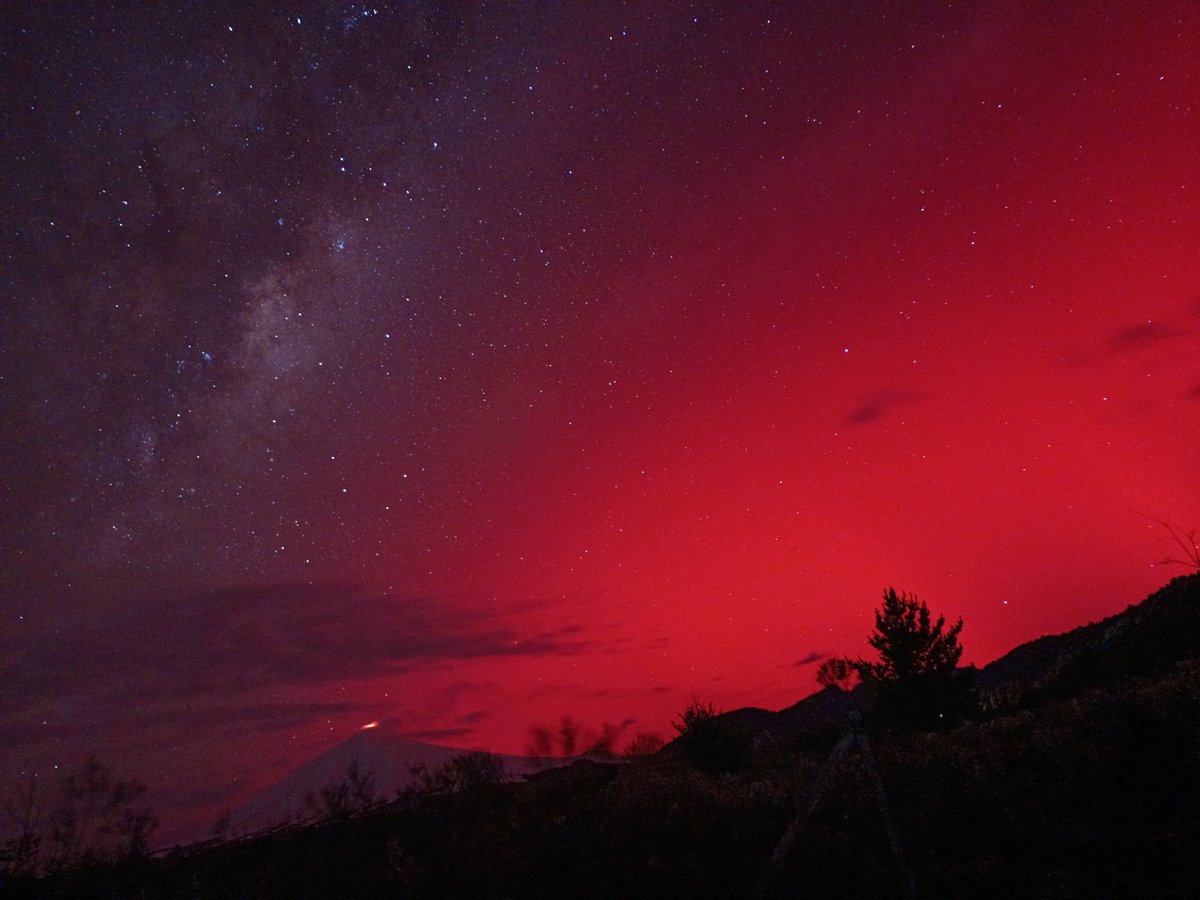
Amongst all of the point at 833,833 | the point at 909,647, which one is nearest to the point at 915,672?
the point at 909,647

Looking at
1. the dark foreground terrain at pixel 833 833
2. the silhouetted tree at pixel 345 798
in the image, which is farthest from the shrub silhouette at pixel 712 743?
the silhouetted tree at pixel 345 798

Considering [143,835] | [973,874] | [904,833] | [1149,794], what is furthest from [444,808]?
[1149,794]

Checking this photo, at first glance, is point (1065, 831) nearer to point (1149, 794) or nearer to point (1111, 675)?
point (1149, 794)

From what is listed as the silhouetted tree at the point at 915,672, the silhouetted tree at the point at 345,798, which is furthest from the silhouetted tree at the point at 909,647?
the silhouetted tree at the point at 345,798

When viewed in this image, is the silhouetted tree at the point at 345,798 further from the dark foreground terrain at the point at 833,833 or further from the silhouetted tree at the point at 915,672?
the silhouetted tree at the point at 915,672

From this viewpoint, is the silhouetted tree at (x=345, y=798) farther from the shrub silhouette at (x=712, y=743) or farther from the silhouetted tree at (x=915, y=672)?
the silhouetted tree at (x=915, y=672)

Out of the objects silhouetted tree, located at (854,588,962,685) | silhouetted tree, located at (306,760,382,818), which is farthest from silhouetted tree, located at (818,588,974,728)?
silhouetted tree, located at (306,760,382,818)

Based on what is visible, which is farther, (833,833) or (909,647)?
(909,647)

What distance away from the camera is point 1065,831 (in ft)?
32.7

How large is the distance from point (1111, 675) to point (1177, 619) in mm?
3468

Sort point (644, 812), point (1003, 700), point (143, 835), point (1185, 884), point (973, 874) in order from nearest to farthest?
point (1185, 884), point (973, 874), point (644, 812), point (143, 835), point (1003, 700)

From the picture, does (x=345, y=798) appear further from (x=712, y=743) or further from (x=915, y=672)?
(x=915, y=672)

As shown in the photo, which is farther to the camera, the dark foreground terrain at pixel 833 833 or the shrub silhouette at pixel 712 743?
the shrub silhouette at pixel 712 743

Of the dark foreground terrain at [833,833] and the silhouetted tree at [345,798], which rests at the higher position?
the silhouetted tree at [345,798]
